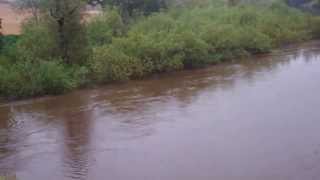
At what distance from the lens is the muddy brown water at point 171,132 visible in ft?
36.8

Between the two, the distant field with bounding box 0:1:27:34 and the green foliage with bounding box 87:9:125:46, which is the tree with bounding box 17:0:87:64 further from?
the distant field with bounding box 0:1:27:34

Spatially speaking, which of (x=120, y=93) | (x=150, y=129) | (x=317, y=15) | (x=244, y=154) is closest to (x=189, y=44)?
(x=120, y=93)

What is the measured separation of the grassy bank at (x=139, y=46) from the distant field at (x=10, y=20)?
428 centimetres

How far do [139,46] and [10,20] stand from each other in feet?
36.4

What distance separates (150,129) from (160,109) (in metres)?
2.39

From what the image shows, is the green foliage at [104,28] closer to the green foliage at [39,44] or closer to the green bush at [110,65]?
the green bush at [110,65]

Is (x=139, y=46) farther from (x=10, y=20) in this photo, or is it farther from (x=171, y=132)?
(x=10, y=20)

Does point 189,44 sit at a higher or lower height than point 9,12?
lower

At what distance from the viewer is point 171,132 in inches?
546

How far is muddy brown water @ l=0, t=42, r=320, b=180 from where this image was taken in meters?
11.2

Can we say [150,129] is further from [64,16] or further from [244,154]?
[64,16]

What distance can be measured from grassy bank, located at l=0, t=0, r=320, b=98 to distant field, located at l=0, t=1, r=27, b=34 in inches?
169

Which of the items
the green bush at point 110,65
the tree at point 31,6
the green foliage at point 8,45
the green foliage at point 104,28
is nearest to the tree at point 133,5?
the green foliage at point 104,28

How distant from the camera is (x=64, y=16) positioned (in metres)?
19.6
